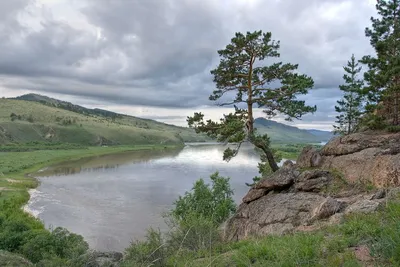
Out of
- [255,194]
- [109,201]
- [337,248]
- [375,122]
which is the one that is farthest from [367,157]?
[109,201]

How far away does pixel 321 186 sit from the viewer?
1706cm

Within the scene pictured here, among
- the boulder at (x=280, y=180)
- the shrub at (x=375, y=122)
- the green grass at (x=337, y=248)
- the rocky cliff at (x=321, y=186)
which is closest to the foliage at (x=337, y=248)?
the green grass at (x=337, y=248)

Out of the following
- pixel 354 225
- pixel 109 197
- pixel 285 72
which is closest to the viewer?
pixel 354 225

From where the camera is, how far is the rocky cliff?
13.8 meters

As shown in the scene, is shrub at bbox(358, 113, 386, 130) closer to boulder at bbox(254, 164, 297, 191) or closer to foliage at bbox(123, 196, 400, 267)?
boulder at bbox(254, 164, 297, 191)

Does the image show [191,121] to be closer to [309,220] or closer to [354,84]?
[309,220]

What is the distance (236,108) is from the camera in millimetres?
23719

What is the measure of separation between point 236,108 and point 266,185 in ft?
22.1

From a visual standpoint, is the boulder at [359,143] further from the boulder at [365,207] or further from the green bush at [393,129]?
the boulder at [365,207]

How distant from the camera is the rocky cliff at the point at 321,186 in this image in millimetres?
13750

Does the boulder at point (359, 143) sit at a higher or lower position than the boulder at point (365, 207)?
higher

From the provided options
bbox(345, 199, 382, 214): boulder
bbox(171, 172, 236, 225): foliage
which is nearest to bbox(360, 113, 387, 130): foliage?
bbox(345, 199, 382, 214): boulder

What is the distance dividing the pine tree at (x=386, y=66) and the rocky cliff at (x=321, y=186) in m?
3.04

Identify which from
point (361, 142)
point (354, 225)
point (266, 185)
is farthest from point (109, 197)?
point (354, 225)
